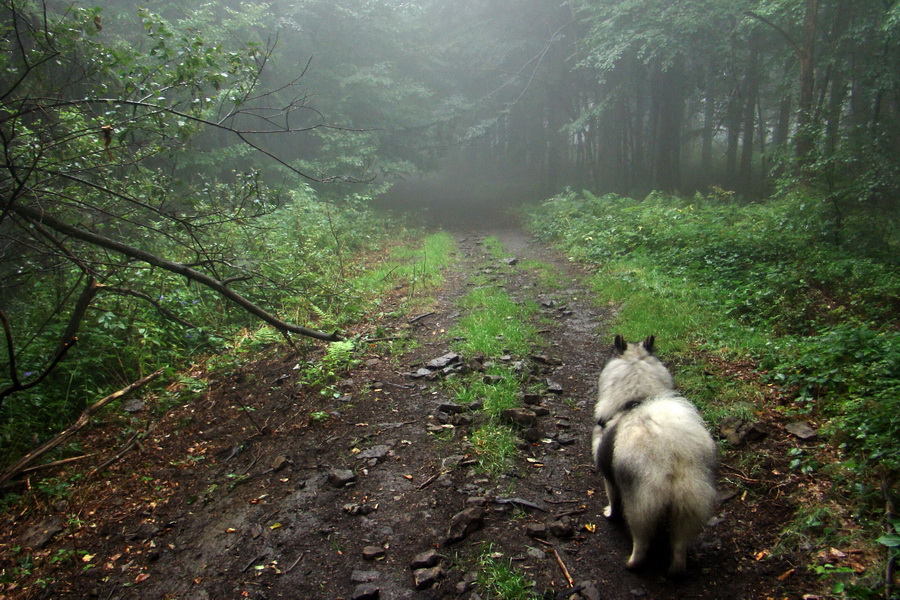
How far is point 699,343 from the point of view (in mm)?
5625

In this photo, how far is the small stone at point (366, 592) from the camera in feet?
9.11

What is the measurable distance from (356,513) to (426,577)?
0.86 meters

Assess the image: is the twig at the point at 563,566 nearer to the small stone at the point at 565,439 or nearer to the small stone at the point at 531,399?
the small stone at the point at 565,439

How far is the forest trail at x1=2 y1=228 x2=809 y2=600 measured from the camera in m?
2.91

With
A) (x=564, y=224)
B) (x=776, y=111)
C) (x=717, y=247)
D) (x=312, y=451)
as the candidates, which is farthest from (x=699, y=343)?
(x=776, y=111)

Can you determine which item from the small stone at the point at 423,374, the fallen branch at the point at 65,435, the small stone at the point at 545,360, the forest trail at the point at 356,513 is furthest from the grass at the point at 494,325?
the fallen branch at the point at 65,435

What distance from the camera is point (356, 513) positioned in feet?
11.5

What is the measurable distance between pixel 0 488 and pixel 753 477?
6.22 metres

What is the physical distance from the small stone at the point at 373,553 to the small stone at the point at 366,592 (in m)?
0.24

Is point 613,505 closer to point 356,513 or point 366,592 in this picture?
point 366,592

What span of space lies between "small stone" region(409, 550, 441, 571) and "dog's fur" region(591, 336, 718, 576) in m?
1.23

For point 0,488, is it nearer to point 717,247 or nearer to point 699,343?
point 699,343

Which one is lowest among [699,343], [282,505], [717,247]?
[282,505]

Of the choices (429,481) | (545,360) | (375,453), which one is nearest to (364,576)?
(429,481)
